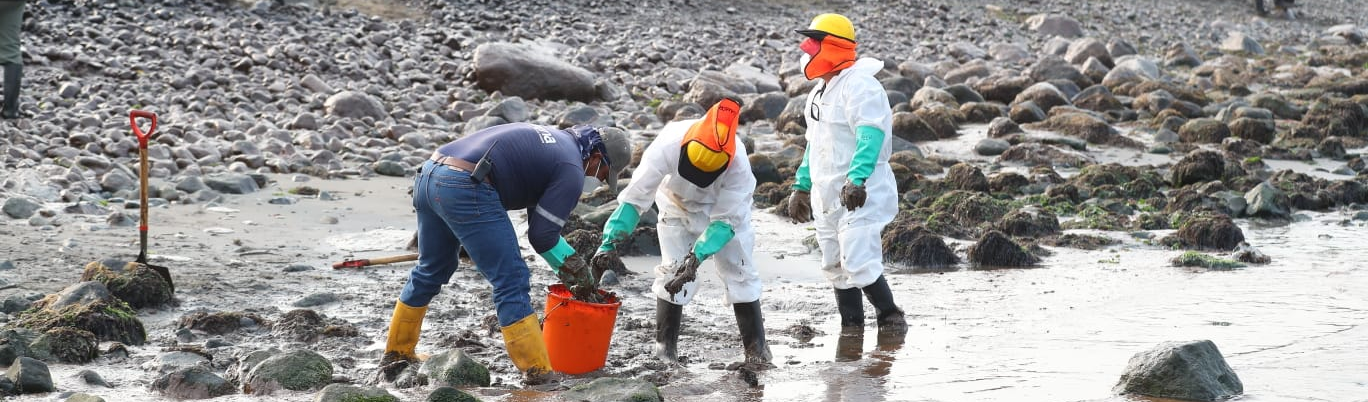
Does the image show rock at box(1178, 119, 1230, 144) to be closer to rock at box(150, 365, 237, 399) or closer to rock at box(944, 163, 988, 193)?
rock at box(944, 163, 988, 193)

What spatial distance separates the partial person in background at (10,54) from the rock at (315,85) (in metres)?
3.03

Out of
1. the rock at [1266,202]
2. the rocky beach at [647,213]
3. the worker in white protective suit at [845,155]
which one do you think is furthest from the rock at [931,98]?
the worker in white protective suit at [845,155]

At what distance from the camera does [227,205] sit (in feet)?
32.8

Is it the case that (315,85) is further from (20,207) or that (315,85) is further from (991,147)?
(991,147)

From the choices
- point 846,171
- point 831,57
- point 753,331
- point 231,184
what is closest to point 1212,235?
point 846,171

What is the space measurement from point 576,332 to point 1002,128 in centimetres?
1013

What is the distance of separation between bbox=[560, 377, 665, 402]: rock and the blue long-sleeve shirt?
572 mm

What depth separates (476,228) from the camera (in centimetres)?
548

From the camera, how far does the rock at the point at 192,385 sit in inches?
210

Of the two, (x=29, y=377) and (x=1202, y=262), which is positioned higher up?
(x=1202, y=262)

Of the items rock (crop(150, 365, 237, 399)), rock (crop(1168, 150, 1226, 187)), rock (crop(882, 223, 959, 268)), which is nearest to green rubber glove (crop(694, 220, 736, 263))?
rock (crop(150, 365, 237, 399))

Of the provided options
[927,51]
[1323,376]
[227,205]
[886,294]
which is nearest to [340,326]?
[886,294]

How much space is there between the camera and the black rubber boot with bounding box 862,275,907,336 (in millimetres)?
6879

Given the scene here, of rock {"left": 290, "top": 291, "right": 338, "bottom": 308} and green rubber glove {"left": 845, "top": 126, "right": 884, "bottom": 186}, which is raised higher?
green rubber glove {"left": 845, "top": 126, "right": 884, "bottom": 186}
